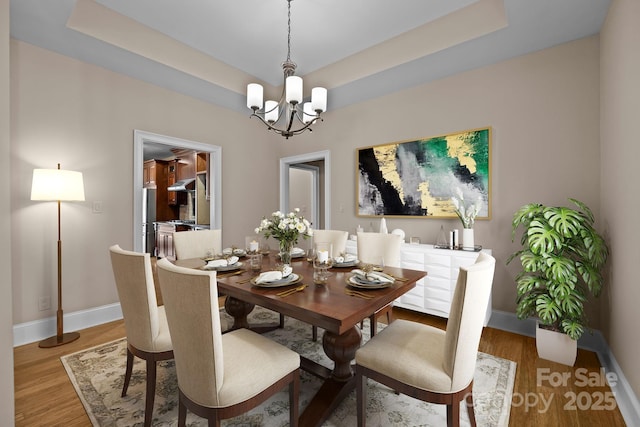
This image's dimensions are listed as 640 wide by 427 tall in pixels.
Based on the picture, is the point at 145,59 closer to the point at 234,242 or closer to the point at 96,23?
the point at 96,23

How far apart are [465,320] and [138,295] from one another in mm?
1635

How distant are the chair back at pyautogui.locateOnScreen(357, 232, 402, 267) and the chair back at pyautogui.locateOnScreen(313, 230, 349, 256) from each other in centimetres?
26

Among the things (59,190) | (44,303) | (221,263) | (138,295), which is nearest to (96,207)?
(59,190)

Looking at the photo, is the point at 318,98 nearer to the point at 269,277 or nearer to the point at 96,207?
the point at 269,277

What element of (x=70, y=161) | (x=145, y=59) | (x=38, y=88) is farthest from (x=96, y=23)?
(x=70, y=161)

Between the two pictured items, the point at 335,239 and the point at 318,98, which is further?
the point at 335,239

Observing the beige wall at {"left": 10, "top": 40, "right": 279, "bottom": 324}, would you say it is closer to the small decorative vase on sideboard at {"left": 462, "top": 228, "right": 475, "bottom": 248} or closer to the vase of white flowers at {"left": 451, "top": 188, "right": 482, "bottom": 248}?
the vase of white flowers at {"left": 451, "top": 188, "right": 482, "bottom": 248}

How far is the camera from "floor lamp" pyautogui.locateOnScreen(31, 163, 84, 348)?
2.41 m

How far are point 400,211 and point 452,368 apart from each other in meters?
2.49

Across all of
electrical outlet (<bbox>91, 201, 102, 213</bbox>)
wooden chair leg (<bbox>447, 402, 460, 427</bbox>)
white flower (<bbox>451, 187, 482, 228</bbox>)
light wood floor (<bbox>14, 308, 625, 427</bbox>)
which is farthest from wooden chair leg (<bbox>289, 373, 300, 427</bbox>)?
electrical outlet (<bbox>91, 201, 102, 213</bbox>)

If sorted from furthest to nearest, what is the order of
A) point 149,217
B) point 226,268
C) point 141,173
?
point 149,217
point 141,173
point 226,268

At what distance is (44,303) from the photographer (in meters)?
2.69

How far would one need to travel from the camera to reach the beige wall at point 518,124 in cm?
248

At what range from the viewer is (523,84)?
9.07 ft
